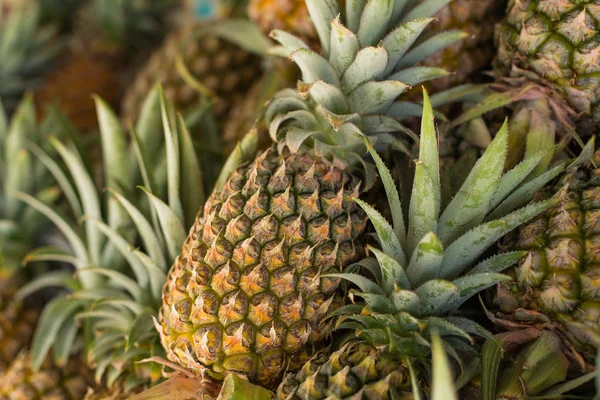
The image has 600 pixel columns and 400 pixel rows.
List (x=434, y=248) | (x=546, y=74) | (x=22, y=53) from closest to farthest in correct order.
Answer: (x=434, y=248) → (x=546, y=74) → (x=22, y=53)

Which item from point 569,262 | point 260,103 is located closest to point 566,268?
point 569,262

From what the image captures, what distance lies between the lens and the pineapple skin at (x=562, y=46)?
1293 mm

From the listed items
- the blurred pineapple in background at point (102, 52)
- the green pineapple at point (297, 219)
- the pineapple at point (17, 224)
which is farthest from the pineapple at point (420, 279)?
the blurred pineapple in background at point (102, 52)

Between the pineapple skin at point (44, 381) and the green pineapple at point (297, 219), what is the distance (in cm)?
70

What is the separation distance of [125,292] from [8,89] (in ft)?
5.26

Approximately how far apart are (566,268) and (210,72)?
70.8 inches

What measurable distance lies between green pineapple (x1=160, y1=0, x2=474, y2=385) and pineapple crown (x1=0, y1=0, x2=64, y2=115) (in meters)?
1.84

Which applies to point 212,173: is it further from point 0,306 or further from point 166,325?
point 0,306

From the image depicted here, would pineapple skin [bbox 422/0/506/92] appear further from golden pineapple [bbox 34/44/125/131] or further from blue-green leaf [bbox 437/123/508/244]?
golden pineapple [bbox 34/44/125/131]

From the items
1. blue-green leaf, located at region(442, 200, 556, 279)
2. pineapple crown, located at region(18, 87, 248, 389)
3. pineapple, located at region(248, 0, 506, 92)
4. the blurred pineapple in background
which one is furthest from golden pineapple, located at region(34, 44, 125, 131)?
blue-green leaf, located at region(442, 200, 556, 279)

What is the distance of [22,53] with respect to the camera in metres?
2.67

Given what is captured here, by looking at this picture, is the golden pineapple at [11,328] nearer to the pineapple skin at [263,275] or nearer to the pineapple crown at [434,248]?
the pineapple skin at [263,275]

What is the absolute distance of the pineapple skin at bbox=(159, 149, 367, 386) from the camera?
1.25 meters

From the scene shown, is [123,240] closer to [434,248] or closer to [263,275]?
[263,275]
